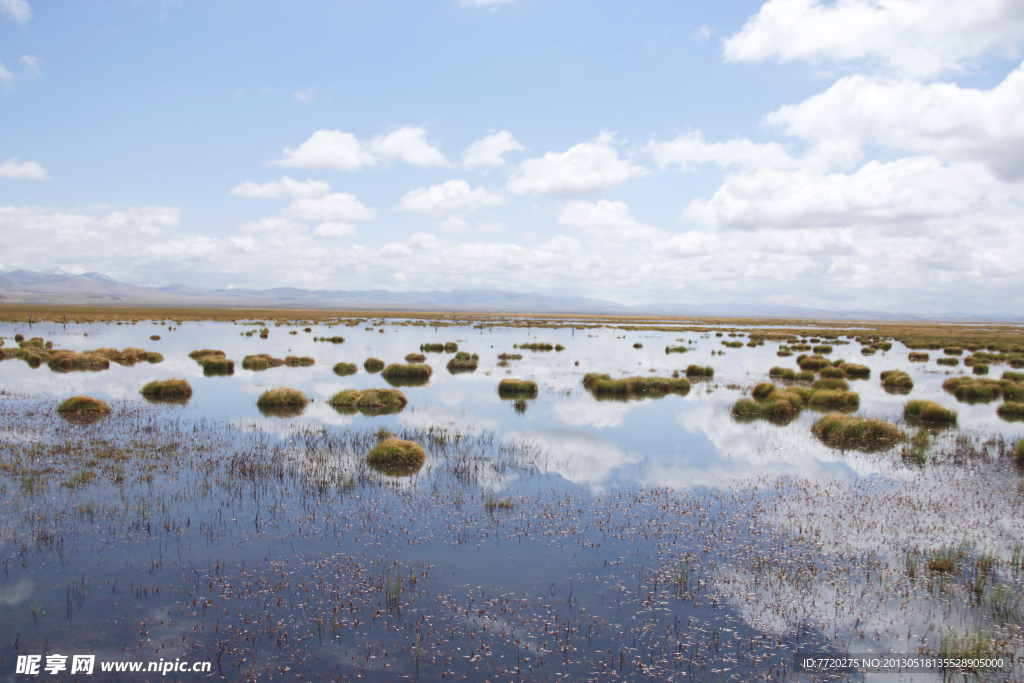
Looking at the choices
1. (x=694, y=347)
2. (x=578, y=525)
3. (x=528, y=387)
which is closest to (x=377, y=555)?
(x=578, y=525)

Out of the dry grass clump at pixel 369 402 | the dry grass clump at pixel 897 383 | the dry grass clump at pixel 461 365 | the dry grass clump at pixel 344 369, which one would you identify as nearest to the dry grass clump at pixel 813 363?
the dry grass clump at pixel 897 383

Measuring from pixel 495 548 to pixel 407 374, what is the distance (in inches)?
1077

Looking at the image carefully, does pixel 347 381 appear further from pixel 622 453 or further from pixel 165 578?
pixel 165 578

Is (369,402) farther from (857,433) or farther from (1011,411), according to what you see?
(1011,411)

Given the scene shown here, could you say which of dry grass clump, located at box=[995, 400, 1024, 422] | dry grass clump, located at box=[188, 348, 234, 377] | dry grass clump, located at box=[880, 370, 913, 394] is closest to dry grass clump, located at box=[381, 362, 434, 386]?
dry grass clump, located at box=[188, 348, 234, 377]

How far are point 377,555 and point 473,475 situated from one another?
18.9 ft

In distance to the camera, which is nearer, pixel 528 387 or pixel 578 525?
pixel 578 525

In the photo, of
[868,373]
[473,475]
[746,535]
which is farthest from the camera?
[868,373]

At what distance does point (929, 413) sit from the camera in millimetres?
25406

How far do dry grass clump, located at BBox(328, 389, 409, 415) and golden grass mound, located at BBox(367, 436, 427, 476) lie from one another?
821cm

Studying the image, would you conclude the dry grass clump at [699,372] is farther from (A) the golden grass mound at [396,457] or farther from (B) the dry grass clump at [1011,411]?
(A) the golden grass mound at [396,457]

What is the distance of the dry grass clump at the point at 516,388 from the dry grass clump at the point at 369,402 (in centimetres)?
613

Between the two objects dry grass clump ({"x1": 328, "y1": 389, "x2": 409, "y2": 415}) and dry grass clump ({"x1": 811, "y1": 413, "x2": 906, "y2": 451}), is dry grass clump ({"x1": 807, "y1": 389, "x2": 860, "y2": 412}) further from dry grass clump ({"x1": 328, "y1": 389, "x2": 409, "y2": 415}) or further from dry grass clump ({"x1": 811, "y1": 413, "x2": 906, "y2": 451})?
dry grass clump ({"x1": 328, "y1": 389, "x2": 409, "y2": 415})

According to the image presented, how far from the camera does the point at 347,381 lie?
3503cm
